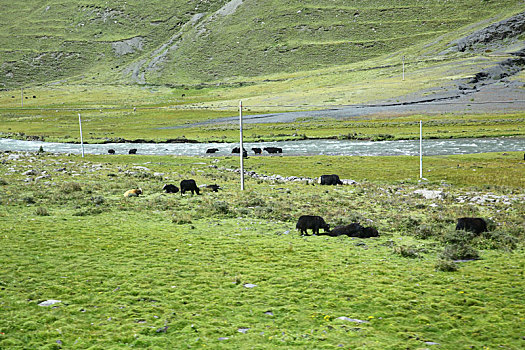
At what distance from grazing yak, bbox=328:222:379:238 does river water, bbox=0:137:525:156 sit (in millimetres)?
42735

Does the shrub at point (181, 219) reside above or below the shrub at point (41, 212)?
below

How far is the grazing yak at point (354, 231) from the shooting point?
1636cm

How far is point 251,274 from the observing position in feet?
38.5

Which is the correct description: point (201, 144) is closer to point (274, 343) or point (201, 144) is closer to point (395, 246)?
point (395, 246)

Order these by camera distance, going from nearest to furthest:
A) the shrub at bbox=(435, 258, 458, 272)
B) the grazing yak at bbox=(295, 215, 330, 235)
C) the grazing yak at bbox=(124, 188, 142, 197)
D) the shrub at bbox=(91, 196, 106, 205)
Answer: the shrub at bbox=(435, 258, 458, 272) < the grazing yak at bbox=(295, 215, 330, 235) < the shrub at bbox=(91, 196, 106, 205) < the grazing yak at bbox=(124, 188, 142, 197)

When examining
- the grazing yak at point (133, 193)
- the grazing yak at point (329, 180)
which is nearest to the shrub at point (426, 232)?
the grazing yak at point (133, 193)

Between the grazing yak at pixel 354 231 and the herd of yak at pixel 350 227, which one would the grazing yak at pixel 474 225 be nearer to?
the herd of yak at pixel 350 227

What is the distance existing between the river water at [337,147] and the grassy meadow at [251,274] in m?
35.6

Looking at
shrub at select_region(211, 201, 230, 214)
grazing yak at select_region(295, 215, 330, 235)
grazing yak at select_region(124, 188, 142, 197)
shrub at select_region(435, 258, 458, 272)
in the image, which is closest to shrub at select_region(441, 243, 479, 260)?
shrub at select_region(435, 258, 458, 272)

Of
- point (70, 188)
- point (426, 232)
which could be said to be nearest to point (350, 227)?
point (426, 232)

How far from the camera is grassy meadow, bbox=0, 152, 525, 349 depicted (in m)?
8.19

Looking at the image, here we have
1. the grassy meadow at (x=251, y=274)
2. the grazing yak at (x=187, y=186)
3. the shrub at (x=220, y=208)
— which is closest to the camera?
the grassy meadow at (x=251, y=274)

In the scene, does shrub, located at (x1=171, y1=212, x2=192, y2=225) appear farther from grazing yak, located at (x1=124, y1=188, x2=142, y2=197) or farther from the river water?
the river water

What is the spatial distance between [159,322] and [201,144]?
6730cm
